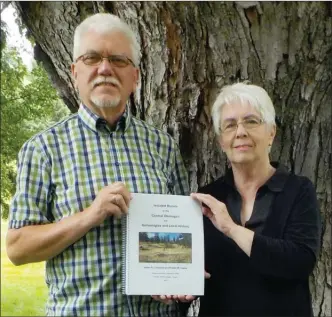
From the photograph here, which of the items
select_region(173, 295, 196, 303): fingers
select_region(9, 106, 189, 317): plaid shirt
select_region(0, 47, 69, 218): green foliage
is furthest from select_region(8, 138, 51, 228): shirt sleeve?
select_region(0, 47, 69, 218): green foliage

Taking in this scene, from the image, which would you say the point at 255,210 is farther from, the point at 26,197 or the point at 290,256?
the point at 26,197

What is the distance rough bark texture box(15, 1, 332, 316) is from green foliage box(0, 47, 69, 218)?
4.65 feet

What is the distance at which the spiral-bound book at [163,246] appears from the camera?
4.72ft

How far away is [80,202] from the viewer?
146 cm

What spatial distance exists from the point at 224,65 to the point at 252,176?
499 mm

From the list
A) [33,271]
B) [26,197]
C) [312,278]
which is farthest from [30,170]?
[33,271]

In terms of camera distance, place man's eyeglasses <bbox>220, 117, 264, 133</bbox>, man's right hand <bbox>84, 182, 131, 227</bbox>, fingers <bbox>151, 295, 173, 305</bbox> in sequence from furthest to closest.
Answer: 1. man's eyeglasses <bbox>220, 117, 264, 133</bbox>
2. fingers <bbox>151, 295, 173, 305</bbox>
3. man's right hand <bbox>84, 182, 131, 227</bbox>

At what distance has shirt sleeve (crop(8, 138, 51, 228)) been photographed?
1.42 metres

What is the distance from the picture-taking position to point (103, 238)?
1.46 m

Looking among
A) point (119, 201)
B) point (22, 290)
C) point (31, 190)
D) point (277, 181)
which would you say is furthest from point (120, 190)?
point (22, 290)

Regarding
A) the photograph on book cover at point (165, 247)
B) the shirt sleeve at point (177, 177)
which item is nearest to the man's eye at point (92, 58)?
the shirt sleeve at point (177, 177)

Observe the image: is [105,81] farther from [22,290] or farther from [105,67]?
[22,290]

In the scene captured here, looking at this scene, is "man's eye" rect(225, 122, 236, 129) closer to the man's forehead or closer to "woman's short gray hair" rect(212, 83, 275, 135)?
"woman's short gray hair" rect(212, 83, 275, 135)

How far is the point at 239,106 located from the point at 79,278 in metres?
0.67
